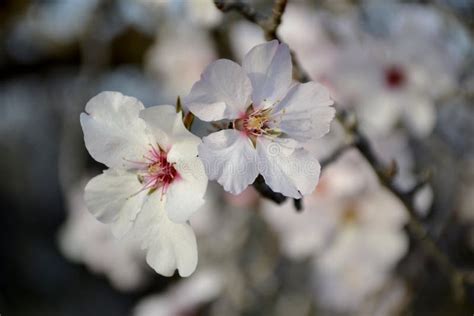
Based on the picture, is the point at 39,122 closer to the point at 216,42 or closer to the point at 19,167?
the point at 19,167

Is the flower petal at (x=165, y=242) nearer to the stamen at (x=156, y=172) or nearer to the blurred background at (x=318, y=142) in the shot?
the stamen at (x=156, y=172)

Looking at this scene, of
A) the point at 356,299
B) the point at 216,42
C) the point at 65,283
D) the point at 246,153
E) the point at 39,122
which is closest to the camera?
the point at 246,153

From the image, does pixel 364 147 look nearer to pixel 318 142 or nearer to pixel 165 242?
pixel 165 242

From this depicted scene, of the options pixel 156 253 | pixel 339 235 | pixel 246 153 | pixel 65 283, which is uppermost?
pixel 246 153

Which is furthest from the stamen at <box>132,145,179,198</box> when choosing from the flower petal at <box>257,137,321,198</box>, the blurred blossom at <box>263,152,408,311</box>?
the blurred blossom at <box>263,152,408,311</box>

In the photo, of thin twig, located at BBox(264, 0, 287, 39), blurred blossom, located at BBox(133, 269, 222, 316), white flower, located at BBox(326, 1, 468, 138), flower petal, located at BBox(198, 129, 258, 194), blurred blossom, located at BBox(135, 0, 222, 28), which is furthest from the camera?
blurred blossom, located at BBox(133, 269, 222, 316)

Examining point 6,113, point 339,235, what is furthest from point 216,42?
point 6,113

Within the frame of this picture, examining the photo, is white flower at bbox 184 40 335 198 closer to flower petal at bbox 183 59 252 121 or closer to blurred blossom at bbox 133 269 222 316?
flower petal at bbox 183 59 252 121
